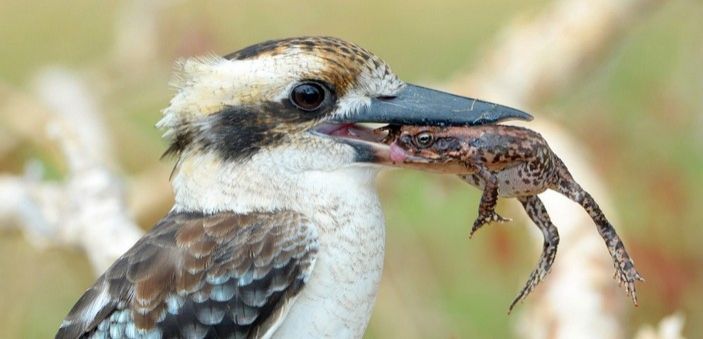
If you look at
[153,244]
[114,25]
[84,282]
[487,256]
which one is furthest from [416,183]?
[153,244]

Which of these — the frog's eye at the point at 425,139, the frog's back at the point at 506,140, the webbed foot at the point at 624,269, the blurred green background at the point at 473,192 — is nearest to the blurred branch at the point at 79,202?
the blurred green background at the point at 473,192

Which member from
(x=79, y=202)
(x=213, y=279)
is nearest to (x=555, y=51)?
(x=79, y=202)

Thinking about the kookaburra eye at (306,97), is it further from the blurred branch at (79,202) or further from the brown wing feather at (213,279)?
the blurred branch at (79,202)

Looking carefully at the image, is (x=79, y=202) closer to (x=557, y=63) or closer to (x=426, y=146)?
(x=426, y=146)

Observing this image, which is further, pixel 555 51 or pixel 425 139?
pixel 555 51

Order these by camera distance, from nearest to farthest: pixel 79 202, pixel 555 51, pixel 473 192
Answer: pixel 79 202 < pixel 555 51 < pixel 473 192

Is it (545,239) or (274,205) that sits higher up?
(274,205)

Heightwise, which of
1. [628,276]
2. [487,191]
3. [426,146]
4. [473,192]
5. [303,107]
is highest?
[303,107]
